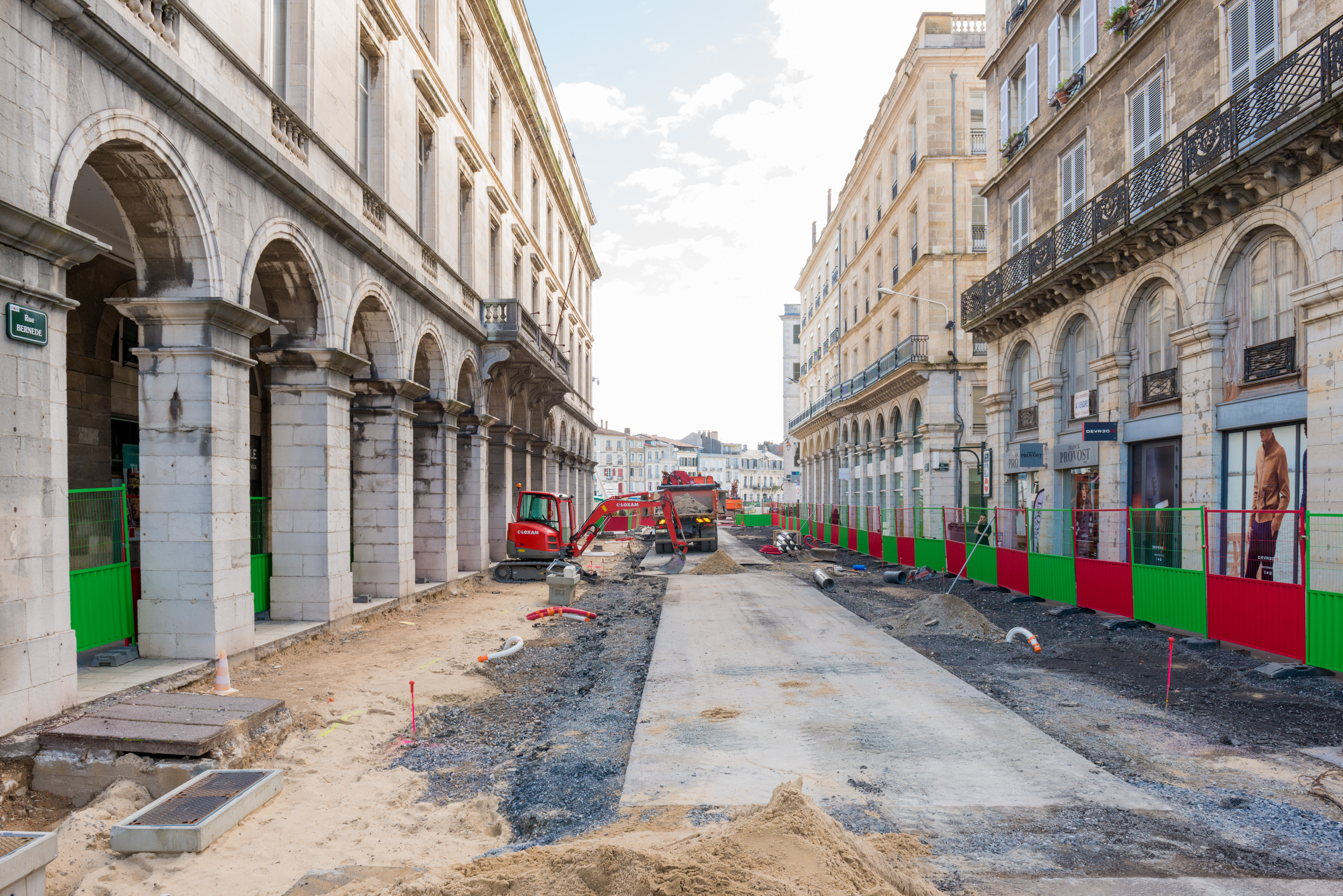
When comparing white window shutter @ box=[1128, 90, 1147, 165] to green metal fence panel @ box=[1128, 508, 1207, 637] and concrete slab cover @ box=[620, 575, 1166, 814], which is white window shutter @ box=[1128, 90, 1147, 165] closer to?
green metal fence panel @ box=[1128, 508, 1207, 637]

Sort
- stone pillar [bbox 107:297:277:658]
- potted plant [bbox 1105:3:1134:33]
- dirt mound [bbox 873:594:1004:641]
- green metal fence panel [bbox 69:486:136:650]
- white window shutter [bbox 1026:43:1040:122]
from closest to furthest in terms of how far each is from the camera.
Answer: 1. green metal fence panel [bbox 69:486:136:650]
2. stone pillar [bbox 107:297:277:658]
3. dirt mound [bbox 873:594:1004:641]
4. potted plant [bbox 1105:3:1134:33]
5. white window shutter [bbox 1026:43:1040:122]

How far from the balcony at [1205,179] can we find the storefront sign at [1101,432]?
3.20 m

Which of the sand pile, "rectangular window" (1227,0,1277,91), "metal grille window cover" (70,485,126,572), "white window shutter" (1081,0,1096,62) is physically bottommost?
the sand pile

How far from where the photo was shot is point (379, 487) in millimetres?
15180

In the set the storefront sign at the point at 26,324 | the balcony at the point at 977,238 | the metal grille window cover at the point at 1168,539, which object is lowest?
the metal grille window cover at the point at 1168,539

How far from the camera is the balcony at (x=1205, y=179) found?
11.4 m

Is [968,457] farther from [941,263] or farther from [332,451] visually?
[332,451]

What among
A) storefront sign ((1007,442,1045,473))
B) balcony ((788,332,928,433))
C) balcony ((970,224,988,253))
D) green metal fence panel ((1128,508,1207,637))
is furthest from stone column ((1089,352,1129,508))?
balcony ((970,224,988,253))

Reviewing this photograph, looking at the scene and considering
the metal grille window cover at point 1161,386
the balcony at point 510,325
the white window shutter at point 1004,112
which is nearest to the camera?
the metal grille window cover at point 1161,386

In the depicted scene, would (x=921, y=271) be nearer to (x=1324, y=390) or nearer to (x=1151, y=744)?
(x=1324, y=390)

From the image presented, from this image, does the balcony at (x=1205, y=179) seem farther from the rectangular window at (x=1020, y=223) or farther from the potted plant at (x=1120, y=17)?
the potted plant at (x=1120, y=17)

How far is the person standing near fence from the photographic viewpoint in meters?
11.3

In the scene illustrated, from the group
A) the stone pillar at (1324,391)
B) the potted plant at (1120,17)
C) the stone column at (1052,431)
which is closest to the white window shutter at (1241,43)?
the potted plant at (1120,17)

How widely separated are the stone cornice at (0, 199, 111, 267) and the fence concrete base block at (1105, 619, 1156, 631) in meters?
14.1
